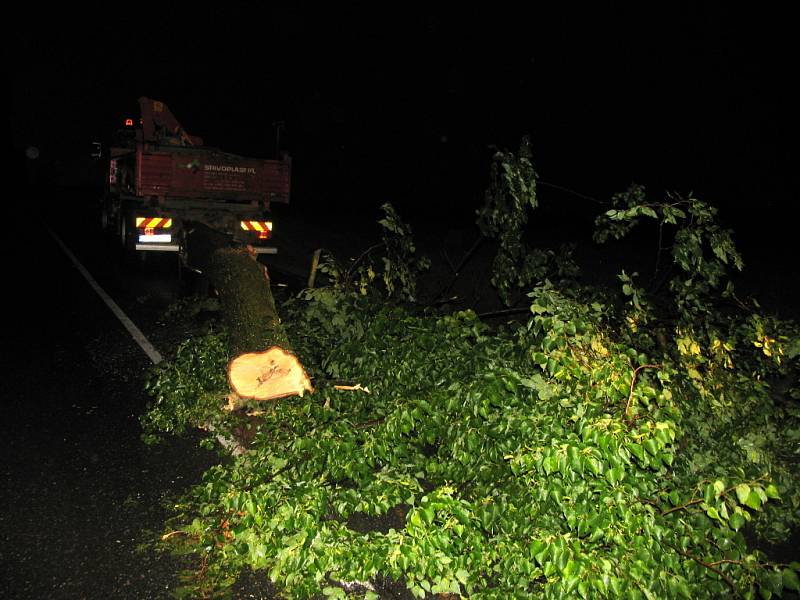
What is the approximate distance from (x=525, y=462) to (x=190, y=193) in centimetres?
1094

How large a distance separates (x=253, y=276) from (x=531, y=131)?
643 inches

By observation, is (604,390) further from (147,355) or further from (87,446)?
(147,355)

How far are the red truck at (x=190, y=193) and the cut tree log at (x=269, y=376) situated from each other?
6862 millimetres

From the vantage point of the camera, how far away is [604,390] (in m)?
3.41

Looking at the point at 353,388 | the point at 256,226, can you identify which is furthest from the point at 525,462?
the point at 256,226

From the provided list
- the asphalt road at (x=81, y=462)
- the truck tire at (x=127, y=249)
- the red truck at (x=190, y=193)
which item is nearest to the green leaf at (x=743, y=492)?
the asphalt road at (x=81, y=462)

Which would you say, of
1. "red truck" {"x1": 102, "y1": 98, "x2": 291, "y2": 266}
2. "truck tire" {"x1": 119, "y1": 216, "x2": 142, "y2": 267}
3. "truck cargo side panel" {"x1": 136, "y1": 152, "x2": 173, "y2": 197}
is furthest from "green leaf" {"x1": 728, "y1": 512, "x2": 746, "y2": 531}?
"truck tire" {"x1": 119, "y1": 216, "x2": 142, "y2": 267}

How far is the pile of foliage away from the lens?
2.95 metres

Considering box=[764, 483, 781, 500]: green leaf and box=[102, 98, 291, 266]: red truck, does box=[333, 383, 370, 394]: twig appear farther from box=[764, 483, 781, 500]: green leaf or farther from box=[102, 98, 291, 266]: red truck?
box=[102, 98, 291, 266]: red truck

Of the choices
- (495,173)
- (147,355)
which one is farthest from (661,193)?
(147,355)

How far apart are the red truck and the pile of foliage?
7.80 m

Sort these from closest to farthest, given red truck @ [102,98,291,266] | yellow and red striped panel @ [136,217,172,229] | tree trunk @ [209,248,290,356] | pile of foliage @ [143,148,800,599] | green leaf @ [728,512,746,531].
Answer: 1. green leaf @ [728,512,746,531]
2. pile of foliage @ [143,148,800,599]
3. tree trunk @ [209,248,290,356]
4. red truck @ [102,98,291,266]
5. yellow and red striped panel @ [136,217,172,229]

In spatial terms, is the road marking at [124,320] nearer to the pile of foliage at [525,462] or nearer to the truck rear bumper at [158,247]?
the truck rear bumper at [158,247]

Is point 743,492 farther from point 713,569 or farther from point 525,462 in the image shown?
point 525,462
